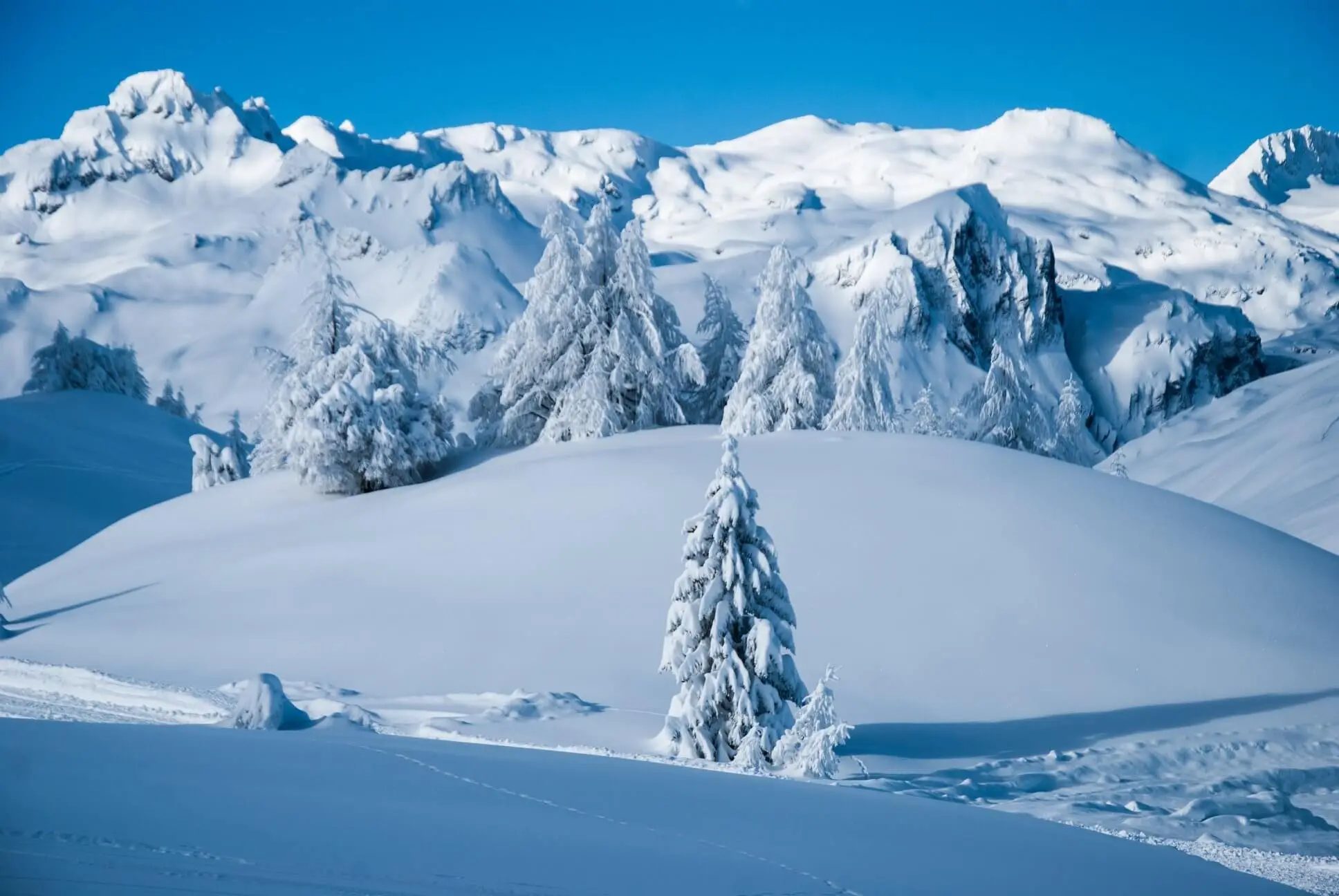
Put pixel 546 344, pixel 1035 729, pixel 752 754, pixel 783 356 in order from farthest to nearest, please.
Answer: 1. pixel 783 356
2. pixel 546 344
3. pixel 1035 729
4. pixel 752 754

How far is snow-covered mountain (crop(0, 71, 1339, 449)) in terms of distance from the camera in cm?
9331

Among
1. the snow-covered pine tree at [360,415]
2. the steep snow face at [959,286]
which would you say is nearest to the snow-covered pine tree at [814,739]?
the snow-covered pine tree at [360,415]

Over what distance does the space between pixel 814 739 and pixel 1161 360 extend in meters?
93.8

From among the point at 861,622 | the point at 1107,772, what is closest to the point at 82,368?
the point at 861,622

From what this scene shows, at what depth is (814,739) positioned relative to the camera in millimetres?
10031

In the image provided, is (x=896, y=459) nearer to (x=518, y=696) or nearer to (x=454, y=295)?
(x=518, y=696)

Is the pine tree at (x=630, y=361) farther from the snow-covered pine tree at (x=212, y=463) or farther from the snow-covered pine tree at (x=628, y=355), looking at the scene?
the snow-covered pine tree at (x=212, y=463)

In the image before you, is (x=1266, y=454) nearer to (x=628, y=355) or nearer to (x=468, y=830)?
(x=628, y=355)

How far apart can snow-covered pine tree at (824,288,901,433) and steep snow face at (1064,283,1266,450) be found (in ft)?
211

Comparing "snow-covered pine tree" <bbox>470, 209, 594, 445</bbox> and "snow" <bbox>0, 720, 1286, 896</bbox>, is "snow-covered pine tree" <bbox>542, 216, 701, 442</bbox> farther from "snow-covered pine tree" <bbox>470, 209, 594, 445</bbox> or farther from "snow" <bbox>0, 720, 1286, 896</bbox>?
"snow" <bbox>0, 720, 1286, 896</bbox>

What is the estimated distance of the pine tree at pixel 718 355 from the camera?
31266 millimetres

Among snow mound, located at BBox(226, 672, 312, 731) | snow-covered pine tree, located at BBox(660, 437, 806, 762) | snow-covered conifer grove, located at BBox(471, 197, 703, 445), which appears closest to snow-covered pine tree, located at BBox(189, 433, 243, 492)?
snow-covered conifer grove, located at BBox(471, 197, 703, 445)

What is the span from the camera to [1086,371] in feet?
323

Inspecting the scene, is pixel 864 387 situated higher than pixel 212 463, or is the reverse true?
pixel 864 387
